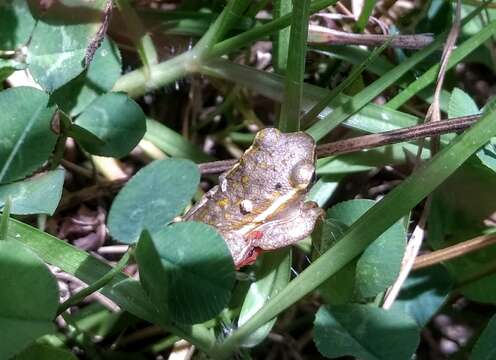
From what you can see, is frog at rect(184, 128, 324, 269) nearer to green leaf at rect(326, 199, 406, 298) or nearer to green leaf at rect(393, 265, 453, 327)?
green leaf at rect(326, 199, 406, 298)

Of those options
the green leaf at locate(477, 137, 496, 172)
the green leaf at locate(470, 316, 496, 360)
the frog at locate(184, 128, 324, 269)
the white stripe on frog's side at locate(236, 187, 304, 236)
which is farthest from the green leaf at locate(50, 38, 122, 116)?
the green leaf at locate(470, 316, 496, 360)

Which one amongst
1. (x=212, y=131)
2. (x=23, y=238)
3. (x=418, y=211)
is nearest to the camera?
(x=23, y=238)

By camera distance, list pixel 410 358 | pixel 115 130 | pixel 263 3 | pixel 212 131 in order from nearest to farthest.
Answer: pixel 410 358
pixel 115 130
pixel 263 3
pixel 212 131

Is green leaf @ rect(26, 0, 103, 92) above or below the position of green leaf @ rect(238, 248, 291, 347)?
above

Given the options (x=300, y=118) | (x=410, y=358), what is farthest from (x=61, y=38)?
(x=410, y=358)

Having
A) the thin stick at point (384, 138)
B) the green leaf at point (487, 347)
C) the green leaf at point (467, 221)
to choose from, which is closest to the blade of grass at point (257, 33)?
the thin stick at point (384, 138)

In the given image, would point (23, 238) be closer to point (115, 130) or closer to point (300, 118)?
point (115, 130)
